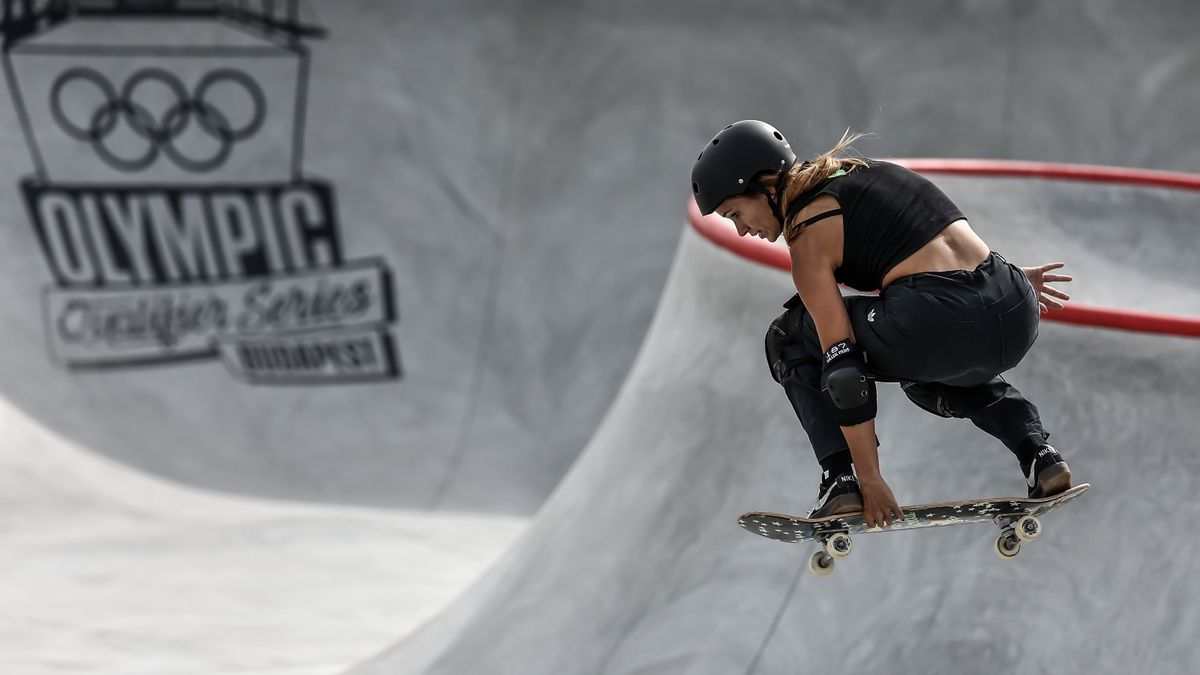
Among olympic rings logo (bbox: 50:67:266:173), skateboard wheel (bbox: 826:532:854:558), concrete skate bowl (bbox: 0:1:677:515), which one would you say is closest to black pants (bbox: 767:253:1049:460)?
skateboard wheel (bbox: 826:532:854:558)

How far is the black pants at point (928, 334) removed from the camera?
3.48m

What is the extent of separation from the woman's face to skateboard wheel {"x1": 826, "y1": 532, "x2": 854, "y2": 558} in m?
0.90

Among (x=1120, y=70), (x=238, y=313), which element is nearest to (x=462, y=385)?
(x=238, y=313)

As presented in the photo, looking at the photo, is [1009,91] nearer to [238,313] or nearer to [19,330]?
[238,313]

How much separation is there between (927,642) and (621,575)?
1395 millimetres

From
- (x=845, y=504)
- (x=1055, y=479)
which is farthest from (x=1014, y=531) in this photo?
(x=845, y=504)

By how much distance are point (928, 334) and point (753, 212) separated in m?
0.59

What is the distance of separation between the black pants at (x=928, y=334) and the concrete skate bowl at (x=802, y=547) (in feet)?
3.78

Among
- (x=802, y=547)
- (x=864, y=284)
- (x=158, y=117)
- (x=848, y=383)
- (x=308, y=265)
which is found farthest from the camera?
(x=158, y=117)

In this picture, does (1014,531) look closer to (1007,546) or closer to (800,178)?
(1007,546)

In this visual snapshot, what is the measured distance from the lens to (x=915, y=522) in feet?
12.6

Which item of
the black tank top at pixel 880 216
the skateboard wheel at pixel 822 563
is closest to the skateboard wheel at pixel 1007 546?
the skateboard wheel at pixel 822 563

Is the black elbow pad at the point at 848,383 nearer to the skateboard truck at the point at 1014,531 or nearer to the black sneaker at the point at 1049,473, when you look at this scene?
the black sneaker at the point at 1049,473

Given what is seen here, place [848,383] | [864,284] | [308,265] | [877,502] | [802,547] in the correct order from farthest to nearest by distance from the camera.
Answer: [308,265] → [802,547] → [864,284] → [877,502] → [848,383]
